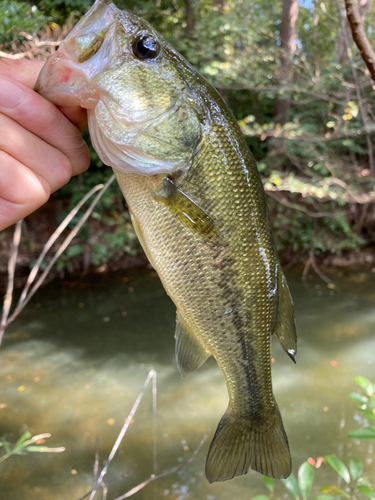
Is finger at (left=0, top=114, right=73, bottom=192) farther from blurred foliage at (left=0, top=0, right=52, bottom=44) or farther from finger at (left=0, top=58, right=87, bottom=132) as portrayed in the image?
blurred foliage at (left=0, top=0, right=52, bottom=44)

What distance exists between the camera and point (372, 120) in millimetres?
6867

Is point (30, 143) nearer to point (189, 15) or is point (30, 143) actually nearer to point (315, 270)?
point (315, 270)

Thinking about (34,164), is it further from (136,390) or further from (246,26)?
(246,26)

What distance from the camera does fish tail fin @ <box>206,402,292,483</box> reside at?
1.19 metres

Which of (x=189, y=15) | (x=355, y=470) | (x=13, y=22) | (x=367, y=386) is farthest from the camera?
(x=189, y=15)

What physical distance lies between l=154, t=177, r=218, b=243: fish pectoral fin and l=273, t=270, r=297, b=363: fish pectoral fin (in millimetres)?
384

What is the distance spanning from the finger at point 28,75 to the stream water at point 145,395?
3.26 metres

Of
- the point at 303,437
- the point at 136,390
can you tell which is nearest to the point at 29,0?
the point at 136,390

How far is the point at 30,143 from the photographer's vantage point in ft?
3.18

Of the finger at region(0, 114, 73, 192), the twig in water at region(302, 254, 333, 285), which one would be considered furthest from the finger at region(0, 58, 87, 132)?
the twig in water at region(302, 254, 333, 285)

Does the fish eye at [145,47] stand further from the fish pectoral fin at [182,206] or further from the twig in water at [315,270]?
the twig in water at [315,270]

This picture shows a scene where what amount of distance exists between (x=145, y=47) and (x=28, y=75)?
378 millimetres

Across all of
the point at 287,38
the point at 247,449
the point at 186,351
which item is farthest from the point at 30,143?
the point at 287,38

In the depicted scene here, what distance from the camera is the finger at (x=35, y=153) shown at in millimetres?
931
